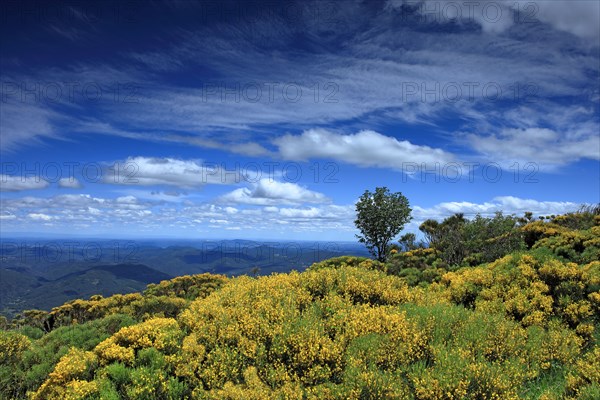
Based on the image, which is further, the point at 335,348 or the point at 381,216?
the point at 381,216

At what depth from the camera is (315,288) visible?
11516 mm

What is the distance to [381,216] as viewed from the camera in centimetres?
3095

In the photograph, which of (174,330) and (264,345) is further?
(174,330)

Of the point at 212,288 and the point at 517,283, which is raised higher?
the point at 517,283

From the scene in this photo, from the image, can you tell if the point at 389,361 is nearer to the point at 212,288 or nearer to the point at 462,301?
the point at 462,301

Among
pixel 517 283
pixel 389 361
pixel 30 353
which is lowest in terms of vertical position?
pixel 30 353

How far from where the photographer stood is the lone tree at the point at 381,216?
31.0 m

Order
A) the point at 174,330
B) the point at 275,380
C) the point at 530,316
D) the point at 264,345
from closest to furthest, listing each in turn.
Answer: the point at 275,380 < the point at 264,345 < the point at 174,330 < the point at 530,316

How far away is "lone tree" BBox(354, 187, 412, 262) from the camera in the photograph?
31047 mm

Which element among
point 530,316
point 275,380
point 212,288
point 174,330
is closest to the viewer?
point 275,380

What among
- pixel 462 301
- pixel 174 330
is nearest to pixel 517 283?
pixel 462 301

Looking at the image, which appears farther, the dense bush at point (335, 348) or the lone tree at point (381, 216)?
the lone tree at point (381, 216)

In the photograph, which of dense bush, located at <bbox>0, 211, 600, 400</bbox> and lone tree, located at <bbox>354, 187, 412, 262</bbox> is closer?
dense bush, located at <bbox>0, 211, 600, 400</bbox>

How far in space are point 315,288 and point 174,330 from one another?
14.7 feet
